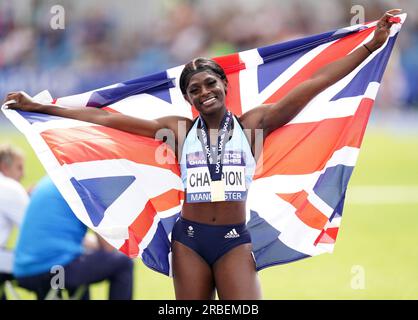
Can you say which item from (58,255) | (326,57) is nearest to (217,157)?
(326,57)

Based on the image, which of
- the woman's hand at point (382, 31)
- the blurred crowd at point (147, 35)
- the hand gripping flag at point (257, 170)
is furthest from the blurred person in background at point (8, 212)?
the blurred crowd at point (147, 35)

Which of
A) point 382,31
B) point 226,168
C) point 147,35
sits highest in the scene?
point 147,35

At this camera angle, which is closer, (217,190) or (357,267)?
(217,190)

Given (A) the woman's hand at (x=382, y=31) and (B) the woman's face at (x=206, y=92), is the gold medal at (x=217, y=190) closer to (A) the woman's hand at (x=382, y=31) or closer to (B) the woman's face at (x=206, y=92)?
(B) the woman's face at (x=206, y=92)

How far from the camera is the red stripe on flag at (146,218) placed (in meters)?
6.29

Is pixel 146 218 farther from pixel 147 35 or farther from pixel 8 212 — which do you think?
pixel 147 35

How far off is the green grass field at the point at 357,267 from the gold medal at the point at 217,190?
130 inches

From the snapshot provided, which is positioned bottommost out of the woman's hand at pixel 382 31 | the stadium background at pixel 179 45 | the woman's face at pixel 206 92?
the woman's face at pixel 206 92

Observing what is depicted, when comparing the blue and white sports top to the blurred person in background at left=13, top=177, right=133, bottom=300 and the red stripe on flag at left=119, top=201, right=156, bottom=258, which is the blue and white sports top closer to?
the red stripe on flag at left=119, top=201, right=156, bottom=258

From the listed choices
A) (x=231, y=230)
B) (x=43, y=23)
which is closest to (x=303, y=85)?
(x=231, y=230)

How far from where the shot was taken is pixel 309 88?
6207 millimetres

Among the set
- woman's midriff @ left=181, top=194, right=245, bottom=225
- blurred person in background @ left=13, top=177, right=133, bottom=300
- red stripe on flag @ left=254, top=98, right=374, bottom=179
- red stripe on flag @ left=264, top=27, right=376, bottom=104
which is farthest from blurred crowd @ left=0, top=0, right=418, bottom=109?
woman's midriff @ left=181, top=194, right=245, bottom=225

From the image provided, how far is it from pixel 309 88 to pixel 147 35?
18.7 meters
